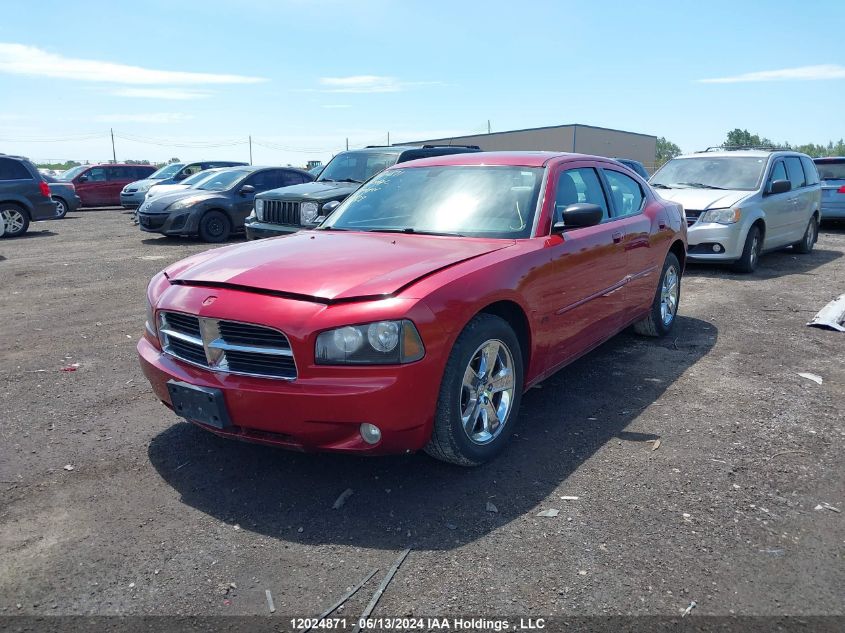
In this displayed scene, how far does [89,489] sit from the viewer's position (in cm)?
351

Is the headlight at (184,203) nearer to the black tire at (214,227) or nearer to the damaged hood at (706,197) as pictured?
the black tire at (214,227)

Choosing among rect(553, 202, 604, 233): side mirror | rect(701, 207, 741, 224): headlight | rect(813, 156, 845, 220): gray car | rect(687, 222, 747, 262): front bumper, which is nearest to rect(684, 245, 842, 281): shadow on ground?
rect(687, 222, 747, 262): front bumper

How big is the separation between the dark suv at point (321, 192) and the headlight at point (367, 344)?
6526mm

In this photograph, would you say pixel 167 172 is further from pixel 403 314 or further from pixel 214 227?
pixel 403 314

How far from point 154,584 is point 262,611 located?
→ 1.64ft

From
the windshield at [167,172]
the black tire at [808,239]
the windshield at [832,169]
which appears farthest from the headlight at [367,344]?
→ the windshield at [167,172]

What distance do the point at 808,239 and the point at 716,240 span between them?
3.75 metres

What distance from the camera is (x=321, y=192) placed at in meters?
10.2

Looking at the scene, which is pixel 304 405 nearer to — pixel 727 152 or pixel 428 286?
pixel 428 286

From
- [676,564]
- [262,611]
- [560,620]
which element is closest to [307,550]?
[262,611]

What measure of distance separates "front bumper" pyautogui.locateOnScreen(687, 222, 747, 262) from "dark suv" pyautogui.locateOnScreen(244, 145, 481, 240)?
11.8 feet

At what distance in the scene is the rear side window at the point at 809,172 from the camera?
38.6 ft

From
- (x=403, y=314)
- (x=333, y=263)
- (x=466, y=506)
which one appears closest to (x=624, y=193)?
(x=333, y=263)

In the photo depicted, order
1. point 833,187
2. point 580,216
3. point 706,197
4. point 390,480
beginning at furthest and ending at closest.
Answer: point 833,187, point 706,197, point 580,216, point 390,480
